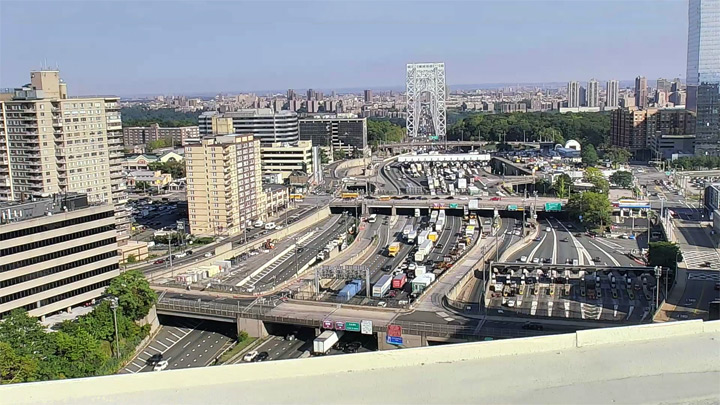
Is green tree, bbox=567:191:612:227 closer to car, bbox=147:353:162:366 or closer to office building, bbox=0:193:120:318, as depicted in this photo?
office building, bbox=0:193:120:318

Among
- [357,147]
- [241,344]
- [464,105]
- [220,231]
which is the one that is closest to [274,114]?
[357,147]

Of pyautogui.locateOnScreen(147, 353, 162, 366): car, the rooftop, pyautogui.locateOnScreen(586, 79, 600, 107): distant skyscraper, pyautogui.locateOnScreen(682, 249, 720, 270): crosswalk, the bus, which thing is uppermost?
pyautogui.locateOnScreen(586, 79, 600, 107): distant skyscraper

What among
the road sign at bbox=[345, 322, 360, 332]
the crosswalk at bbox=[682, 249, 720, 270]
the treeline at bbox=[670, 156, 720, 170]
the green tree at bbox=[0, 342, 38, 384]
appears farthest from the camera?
the treeline at bbox=[670, 156, 720, 170]

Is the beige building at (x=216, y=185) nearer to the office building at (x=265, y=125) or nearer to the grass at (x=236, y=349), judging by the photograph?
the grass at (x=236, y=349)

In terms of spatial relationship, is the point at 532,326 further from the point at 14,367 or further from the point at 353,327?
the point at 14,367

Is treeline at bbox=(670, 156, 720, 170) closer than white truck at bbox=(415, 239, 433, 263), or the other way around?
white truck at bbox=(415, 239, 433, 263)

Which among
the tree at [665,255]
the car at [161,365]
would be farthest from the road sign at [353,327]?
the tree at [665,255]

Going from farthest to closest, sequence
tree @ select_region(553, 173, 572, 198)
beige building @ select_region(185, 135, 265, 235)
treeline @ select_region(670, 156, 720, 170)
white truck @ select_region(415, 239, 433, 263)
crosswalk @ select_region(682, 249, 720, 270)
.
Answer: treeline @ select_region(670, 156, 720, 170) → tree @ select_region(553, 173, 572, 198) → beige building @ select_region(185, 135, 265, 235) → white truck @ select_region(415, 239, 433, 263) → crosswalk @ select_region(682, 249, 720, 270)

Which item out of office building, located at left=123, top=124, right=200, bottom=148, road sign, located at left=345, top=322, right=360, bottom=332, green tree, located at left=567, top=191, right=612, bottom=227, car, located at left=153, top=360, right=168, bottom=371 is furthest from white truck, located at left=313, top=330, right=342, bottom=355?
office building, located at left=123, top=124, right=200, bottom=148
